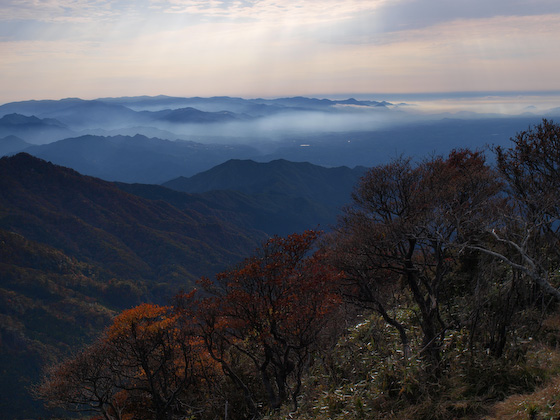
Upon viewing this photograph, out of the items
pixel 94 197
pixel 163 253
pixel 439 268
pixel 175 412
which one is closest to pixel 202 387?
pixel 175 412

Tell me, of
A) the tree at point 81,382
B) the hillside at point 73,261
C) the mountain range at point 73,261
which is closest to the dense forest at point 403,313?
the tree at point 81,382

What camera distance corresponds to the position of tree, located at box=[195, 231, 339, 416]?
1352cm

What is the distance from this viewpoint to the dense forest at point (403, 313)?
345 inches

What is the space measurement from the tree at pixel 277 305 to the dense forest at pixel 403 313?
2.2 inches

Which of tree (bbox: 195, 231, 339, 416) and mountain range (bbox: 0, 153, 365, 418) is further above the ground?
tree (bbox: 195, 231, 339, 416)

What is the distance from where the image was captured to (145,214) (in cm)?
19225

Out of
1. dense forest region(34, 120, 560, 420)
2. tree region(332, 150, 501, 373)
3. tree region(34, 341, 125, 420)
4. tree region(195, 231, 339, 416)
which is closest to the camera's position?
dense forest region(34, 120, 560, 420)

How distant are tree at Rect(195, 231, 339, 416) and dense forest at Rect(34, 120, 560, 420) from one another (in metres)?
0.06

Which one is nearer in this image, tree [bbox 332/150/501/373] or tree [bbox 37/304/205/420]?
tree [bbox 332/150/501/373]

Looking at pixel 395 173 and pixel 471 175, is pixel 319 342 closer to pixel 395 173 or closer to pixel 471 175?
pixel 395 173

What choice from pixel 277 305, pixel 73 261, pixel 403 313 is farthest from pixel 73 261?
pixel 403 313

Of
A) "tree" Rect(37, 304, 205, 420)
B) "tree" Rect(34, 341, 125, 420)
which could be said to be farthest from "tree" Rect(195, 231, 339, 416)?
"tree" Rect(34, 341, 125, 420)

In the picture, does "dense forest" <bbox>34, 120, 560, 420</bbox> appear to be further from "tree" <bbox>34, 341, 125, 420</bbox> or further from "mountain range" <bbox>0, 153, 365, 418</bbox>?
"mountain range" <bbox>0, 153, 365, 418</bbox>

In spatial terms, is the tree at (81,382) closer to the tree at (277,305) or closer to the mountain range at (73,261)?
the tree at (277,305)
